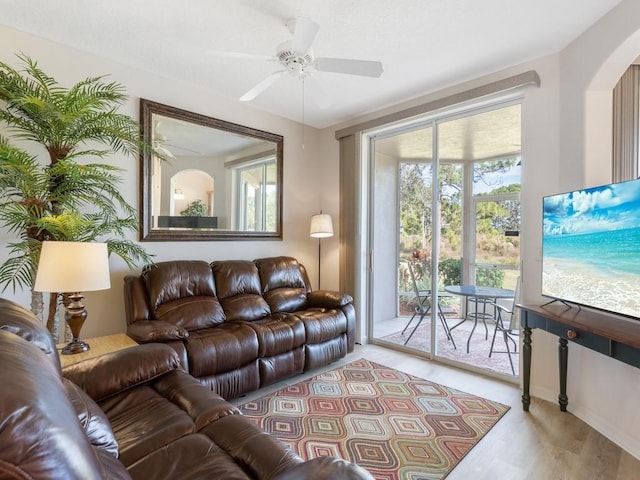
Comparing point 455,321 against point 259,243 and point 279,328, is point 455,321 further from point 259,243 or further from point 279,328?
point 259,243

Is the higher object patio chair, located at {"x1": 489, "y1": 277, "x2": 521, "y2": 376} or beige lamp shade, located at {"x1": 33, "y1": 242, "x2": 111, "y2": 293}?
beige lamp shade, located at {"x1": 33, "y1": 242, "x2": 111, "y2": 293}

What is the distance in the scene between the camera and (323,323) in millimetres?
3078

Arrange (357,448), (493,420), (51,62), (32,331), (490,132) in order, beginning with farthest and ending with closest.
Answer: (490,132) → (51,62) → (493,420) → (357,448) → (32,331)

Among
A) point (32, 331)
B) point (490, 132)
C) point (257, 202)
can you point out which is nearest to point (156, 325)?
point (32, 331)

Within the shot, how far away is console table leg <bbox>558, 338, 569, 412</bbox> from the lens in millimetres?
2361

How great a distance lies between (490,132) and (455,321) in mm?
1893

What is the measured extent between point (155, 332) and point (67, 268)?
691 mm

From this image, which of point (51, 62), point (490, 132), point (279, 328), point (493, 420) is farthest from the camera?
point (490, 132)

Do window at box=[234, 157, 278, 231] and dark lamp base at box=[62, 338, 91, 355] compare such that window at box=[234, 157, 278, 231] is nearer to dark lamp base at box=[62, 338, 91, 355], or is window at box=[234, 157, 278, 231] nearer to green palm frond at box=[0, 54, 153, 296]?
green palm frond at box=[0, 54, 153, 296]

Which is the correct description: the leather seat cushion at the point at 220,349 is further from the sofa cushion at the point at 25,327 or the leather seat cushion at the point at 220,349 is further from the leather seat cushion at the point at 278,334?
the sofa cushion at the point at 25,327

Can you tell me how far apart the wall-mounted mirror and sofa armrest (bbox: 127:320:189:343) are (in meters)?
0.95

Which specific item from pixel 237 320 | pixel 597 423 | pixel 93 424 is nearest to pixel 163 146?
pixel 237 320

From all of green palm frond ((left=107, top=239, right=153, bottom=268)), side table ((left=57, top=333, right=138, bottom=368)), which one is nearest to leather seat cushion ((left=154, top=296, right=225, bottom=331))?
side table ((left=57, top=333, right=138, bottom=368))

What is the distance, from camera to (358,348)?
3.81 m
